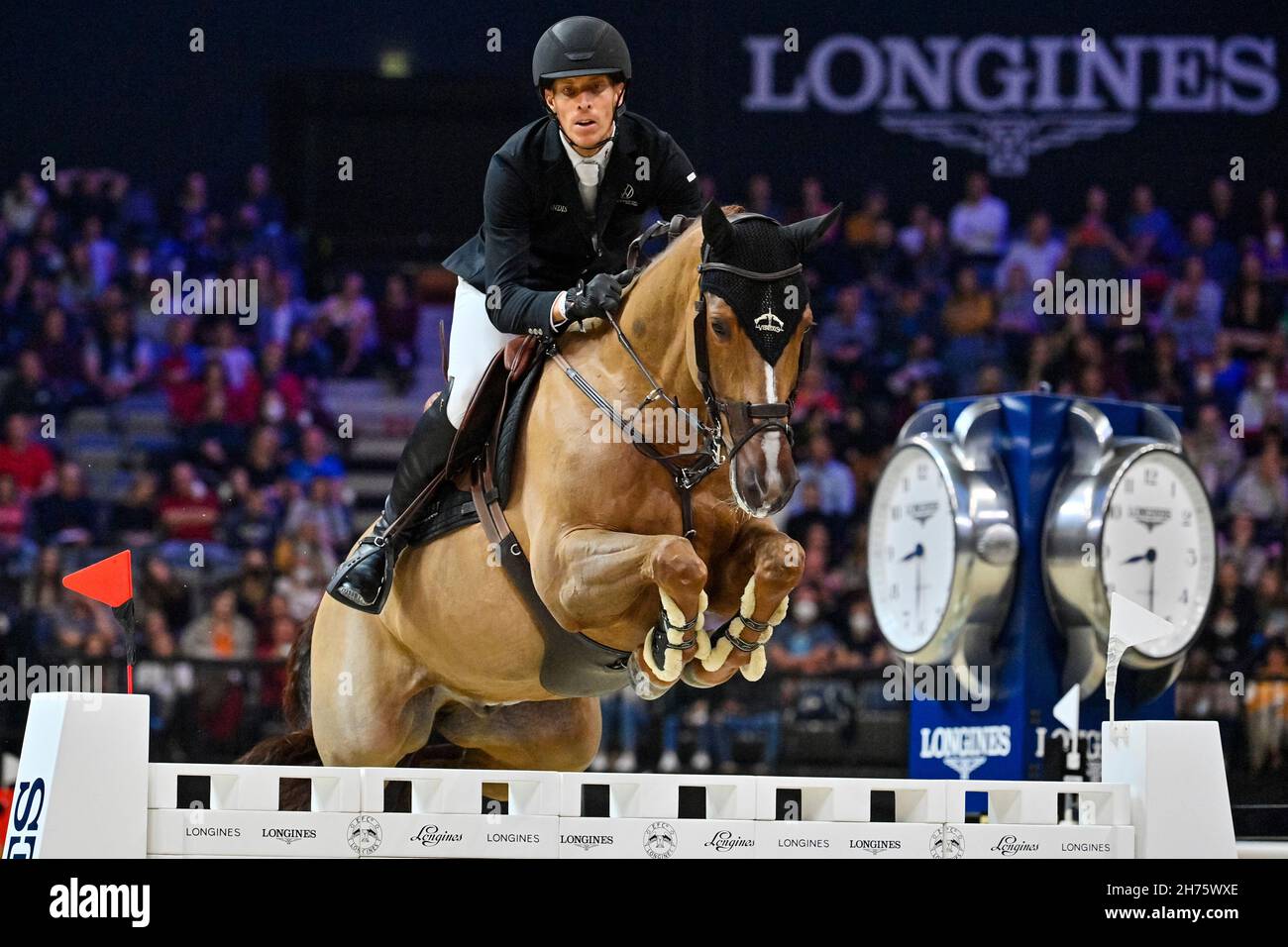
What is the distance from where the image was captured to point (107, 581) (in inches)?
173

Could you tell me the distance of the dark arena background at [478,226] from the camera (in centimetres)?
1066

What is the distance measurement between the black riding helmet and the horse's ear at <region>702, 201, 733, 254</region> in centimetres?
75

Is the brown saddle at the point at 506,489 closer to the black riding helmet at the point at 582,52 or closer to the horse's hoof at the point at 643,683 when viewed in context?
the horse's hoof at the point at 643,683

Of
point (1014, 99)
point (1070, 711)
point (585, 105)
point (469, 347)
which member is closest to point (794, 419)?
point (1014, 99)

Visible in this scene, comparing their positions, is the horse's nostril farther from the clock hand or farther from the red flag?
the clock hand

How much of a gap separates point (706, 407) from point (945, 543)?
9.24 ft

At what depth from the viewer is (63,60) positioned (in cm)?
1380

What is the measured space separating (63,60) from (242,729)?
7.79 meters

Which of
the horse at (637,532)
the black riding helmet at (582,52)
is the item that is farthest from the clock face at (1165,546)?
the black riding helmet at (582,52)

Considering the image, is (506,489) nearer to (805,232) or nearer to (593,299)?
(593,299)

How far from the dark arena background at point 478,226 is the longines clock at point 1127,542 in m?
2.73

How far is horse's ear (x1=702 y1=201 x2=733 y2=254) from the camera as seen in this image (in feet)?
12.8

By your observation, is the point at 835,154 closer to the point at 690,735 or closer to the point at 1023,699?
the point at 690,735
